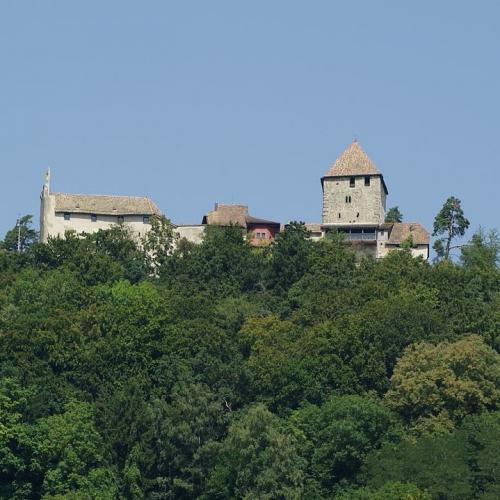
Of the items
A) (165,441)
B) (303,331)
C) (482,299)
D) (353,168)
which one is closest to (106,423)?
(165,441)

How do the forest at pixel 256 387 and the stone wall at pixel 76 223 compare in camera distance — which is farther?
the stone wall at pixel 76 223

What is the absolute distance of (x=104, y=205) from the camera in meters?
101

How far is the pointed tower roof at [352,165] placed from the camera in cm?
10319

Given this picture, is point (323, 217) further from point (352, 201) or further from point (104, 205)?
point (104, 205)

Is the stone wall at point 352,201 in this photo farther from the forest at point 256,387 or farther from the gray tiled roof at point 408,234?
the forest at point 256,387

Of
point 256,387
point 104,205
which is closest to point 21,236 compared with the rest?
point 104,205

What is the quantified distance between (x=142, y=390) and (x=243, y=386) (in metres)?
4.35

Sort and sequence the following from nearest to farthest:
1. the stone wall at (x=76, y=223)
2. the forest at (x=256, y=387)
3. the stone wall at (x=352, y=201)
Result: the forest at (x=256, y=387), the stone wall at (x=76, y=223), the stone wall at (x=352, y=201)

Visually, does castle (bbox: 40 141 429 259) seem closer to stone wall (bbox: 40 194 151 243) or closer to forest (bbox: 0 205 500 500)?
stone wall (bbox: 40 194 151 243)

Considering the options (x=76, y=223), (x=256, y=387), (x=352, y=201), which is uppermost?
(x=352, y=201)

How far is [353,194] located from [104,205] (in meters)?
15.3

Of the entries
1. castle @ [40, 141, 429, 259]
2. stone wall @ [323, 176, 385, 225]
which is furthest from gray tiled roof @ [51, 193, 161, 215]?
stone wall @ [323, 176, 385, 225]

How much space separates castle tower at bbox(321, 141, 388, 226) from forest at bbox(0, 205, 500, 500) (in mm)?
13332

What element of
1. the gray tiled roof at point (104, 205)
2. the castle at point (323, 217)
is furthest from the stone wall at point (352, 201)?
the gray tiled roof at point (104, 205)
